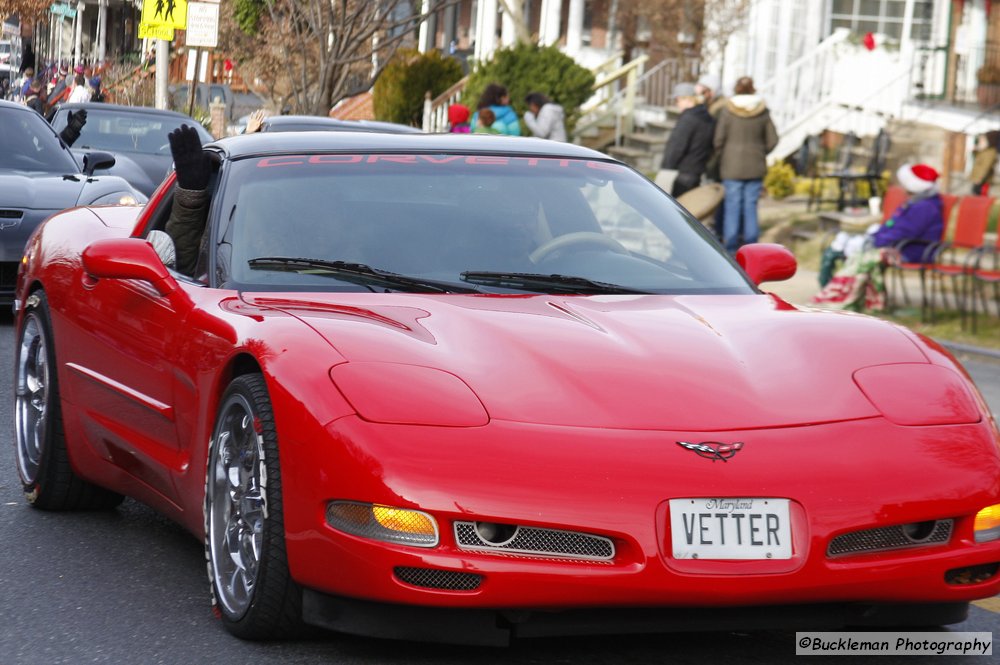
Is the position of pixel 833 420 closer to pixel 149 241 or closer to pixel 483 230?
pixel 483 230

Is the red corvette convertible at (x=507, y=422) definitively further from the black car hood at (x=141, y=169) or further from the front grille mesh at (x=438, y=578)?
the black car hood at (x=141, y=169)

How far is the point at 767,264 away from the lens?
5746 millimetres

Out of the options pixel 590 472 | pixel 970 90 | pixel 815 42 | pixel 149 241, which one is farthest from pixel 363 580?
pixel 815 42

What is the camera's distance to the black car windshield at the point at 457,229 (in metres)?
5.17

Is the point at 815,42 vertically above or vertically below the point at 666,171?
above

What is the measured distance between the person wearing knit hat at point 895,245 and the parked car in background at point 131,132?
23.3 ft

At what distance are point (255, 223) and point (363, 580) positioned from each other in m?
1.65

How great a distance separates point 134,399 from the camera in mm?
5371

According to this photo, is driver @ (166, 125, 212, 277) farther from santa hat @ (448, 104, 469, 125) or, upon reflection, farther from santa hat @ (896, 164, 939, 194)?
santa hat @ (448, 104, 469, 125)

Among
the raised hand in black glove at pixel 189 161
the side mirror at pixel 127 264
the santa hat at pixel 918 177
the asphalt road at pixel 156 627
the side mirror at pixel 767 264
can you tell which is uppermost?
the raised hand in black glove at pixel 189 161

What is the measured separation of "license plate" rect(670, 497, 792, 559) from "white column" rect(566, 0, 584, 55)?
35843mm

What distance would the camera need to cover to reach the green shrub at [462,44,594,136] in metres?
29.4

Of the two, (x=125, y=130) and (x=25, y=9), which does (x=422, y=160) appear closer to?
(x=125, y=130)

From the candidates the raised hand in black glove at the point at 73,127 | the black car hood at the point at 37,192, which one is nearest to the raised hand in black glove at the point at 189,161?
the black car hood at the point at 37,192
